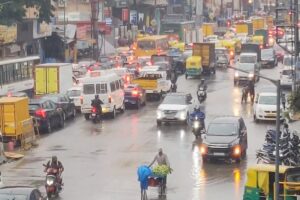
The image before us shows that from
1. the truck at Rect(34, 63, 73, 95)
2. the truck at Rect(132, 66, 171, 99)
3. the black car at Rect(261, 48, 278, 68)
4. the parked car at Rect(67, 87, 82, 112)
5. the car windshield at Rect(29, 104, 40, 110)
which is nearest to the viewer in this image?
the car windshield at Rect(29, 104, 40, 110)

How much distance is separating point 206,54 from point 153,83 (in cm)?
1832

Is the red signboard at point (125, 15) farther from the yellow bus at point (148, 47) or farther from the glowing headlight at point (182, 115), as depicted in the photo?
the glowing headlight at point (182, 115)

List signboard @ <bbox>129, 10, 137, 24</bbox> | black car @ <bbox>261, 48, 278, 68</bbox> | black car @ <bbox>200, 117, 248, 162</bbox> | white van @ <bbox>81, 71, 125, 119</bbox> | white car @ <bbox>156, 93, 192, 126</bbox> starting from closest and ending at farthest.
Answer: black car @ <bbox>200, 117, 248, 162</bbox> < white car @ <bbox>156, 93, 192, 126</bbox> < white van @ <bbox>81, 71, 125, 119</bbox> < black car @ <bbox>261, 48, 278, 68</bbox> < signboard @ <bbox>129, 10, 137, 24</bbox>

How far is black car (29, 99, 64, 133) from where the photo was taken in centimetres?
4234

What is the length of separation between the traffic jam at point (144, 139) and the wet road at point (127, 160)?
4cm

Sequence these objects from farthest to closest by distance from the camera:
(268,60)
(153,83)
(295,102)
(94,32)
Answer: (94,32) < (268,60) < (153,83) < (295,102)

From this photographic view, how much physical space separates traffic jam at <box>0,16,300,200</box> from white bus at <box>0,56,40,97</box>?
0.41m

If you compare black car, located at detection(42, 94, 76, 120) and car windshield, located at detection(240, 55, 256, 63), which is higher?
car windshield, located at detection(240, 55, 256, 63)

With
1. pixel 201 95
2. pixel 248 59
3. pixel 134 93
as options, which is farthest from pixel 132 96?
pixel 248 59

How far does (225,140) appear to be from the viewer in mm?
33625

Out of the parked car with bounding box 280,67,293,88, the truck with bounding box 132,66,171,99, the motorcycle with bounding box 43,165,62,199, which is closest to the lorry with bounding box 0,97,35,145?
the motorcycle with bounding box 43,165,62,199

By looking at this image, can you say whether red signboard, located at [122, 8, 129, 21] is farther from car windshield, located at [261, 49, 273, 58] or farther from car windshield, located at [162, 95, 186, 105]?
car windshield, located at [162, 95, 186, 105]

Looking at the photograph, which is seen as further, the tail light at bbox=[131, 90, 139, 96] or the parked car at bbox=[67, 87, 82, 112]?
the tail light at bbox=[131, 90, 139, 96]

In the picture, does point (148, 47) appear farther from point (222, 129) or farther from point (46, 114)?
point (222, 129)
